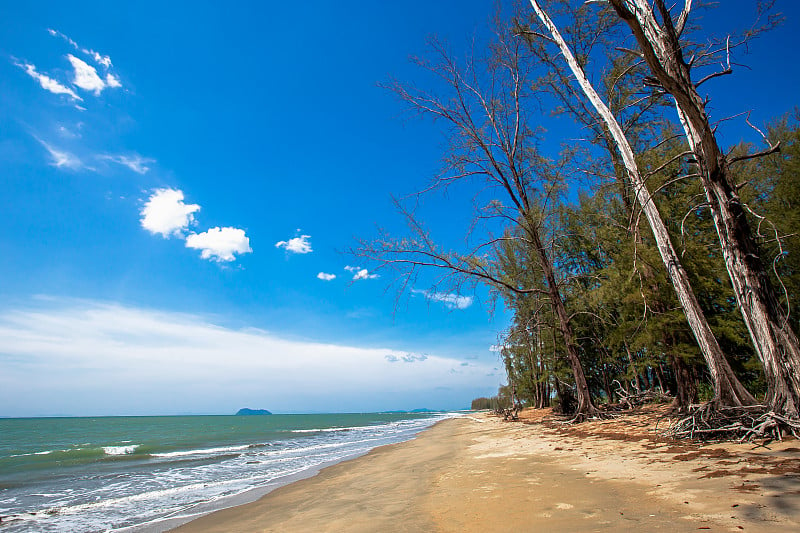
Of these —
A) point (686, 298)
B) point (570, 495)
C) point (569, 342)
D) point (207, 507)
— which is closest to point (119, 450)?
point (207, 507)

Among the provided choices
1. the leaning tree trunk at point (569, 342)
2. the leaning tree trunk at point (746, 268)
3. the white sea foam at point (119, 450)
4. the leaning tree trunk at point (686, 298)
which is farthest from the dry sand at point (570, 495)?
the white sea foam at point (119, 450)

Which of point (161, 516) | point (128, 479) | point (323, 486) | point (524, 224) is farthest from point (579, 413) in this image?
point (128, 479)

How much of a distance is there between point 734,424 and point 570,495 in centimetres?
366

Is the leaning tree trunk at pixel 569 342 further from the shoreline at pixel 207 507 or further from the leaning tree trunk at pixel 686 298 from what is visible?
the shoreline at pixel 207 507

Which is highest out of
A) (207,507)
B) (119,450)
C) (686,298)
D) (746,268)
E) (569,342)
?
(746,268)

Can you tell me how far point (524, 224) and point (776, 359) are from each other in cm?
732

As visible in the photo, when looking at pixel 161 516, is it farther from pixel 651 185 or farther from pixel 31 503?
pixel 651 185

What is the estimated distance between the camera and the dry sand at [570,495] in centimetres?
295

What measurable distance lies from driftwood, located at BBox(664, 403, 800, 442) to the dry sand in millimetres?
287

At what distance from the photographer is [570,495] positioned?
3.97 metres

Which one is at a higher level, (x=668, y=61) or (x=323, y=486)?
(x=668, y=61)

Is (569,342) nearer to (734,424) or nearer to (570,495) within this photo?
(734,424)

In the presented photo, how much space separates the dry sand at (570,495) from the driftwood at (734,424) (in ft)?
0.94

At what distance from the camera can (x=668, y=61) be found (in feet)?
17.2
